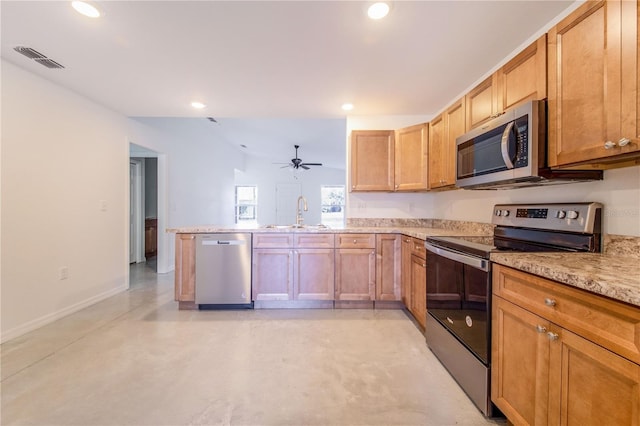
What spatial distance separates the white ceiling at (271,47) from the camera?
165cm

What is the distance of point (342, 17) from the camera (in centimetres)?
170

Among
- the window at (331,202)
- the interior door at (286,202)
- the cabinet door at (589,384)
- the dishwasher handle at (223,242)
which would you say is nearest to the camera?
the cabinet door at (589,384)

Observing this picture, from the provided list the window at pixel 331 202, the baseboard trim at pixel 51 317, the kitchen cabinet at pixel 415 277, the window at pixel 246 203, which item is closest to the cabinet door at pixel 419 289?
the kitchen cabinet at pixel 415 277

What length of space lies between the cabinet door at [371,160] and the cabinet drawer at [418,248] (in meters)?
0.86

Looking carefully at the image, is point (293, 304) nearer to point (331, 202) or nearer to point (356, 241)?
point (356, 241)

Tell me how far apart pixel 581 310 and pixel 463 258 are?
27.1 inches

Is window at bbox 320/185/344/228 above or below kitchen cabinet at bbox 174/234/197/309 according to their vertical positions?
above

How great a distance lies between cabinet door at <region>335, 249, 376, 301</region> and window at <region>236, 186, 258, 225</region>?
21.4 feet

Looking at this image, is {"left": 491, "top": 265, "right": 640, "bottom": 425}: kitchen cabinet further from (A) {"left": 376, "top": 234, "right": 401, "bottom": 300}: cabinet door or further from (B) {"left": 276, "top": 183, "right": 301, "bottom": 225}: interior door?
(B) {"left": 276, "top": 183, "right": 301, "bottom": 225}: interior door

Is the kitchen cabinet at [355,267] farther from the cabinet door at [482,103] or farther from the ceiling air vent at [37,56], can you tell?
the ceiling air vent at [37,56]

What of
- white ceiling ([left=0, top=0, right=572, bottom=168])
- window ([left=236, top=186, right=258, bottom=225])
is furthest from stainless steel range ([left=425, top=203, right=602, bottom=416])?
window ([left=236, top=186, right=258, bottom=225])

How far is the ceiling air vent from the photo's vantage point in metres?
2.08

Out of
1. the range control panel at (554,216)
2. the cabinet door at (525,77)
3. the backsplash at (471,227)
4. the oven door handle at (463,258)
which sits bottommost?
the oven door handle at (463,258)

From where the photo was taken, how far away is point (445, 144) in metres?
2.60
